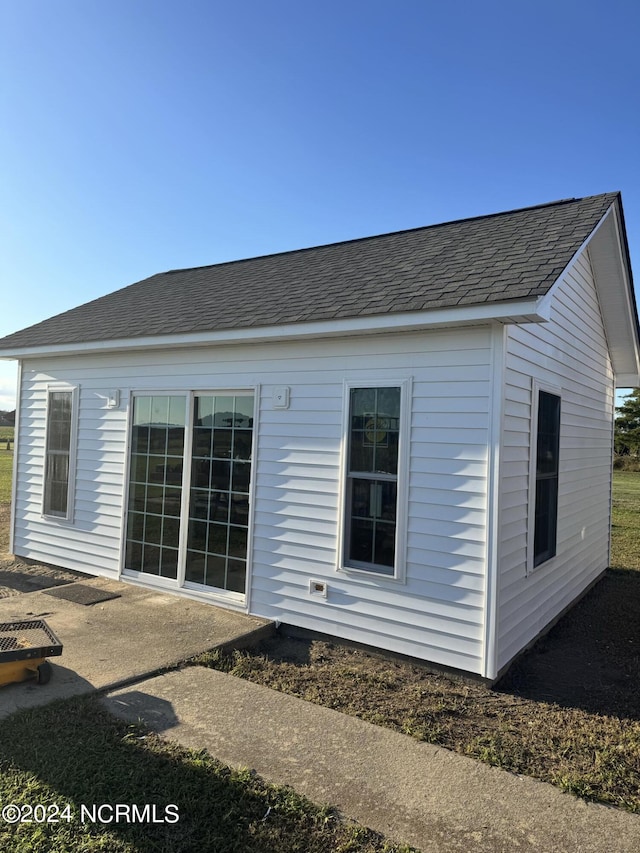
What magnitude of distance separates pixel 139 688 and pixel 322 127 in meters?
8.43

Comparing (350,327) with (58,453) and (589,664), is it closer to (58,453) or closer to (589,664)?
(589,664)

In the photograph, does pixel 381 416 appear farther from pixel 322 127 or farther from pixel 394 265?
pixel 322 127

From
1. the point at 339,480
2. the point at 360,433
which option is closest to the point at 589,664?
the point at 339,480

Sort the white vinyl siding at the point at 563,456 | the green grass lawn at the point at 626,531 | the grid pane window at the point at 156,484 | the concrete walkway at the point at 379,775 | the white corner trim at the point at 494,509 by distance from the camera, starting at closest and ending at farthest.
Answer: the concrete walkway at the point at 379,775, the white corner trim at the point at 494,509, the white vinyl siding at the point at 563,456, the grid pane window at the point at 156,484, the green grass lawn at the point at 626,531

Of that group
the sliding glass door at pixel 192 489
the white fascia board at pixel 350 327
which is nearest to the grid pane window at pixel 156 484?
the sliding glass door at pixel 192 489

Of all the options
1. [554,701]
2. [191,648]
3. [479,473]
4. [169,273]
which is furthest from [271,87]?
[554,701]

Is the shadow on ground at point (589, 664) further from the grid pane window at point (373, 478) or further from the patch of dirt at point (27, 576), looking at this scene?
the patch of dirt at point (27, 576)

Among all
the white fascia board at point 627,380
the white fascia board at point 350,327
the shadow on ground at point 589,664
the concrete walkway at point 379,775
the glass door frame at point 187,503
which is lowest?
the shadow on ground at point 589,664

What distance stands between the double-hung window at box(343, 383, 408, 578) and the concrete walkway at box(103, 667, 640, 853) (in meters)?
1.48

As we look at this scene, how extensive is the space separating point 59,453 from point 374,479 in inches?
194

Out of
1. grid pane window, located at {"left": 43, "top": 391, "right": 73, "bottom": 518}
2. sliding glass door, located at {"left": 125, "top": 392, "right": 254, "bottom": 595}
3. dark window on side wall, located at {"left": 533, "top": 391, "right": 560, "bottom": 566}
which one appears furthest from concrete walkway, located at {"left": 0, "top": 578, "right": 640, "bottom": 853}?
grid pane window, located at {"left": 43, "top": 391, "right": 73, "bottom": 518}

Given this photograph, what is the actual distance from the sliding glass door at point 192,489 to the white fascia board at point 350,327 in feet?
2.11

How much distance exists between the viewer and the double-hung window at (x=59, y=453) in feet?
24.8

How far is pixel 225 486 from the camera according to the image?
607cm
